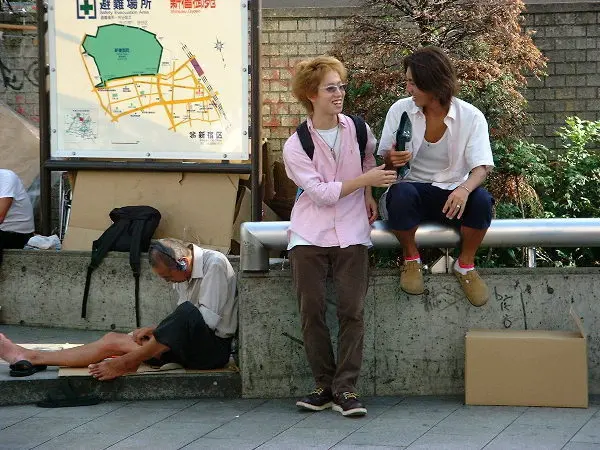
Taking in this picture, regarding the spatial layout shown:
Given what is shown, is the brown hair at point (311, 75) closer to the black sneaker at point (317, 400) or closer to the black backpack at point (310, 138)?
the black backpack at point (310, 138)

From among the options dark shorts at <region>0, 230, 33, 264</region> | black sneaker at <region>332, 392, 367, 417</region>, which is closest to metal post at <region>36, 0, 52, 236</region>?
dark shorts at <region>0, 230, 33, 264</region>

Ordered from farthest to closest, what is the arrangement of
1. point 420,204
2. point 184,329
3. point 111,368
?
1. point 111,368
2. point 184,329
3. point 420,204

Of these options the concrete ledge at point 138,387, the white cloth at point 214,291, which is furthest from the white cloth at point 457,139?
the concrete ledge at point 138,387

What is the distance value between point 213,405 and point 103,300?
2404mm

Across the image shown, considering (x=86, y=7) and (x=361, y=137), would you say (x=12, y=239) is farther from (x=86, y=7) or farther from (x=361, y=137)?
(x=361, y=137)

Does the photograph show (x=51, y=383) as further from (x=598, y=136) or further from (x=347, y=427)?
(x=598, y=136)

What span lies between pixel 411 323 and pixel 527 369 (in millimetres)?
692

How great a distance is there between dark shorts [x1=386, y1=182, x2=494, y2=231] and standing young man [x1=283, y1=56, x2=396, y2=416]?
17 centimetres

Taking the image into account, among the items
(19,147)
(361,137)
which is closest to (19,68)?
(19,147)

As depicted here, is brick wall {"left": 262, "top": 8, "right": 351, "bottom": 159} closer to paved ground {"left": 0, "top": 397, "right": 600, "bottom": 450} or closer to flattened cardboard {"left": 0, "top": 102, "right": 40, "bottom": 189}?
flattened cardboard {"left": 0, "top": 102, "right": 40, "bottom": 189}

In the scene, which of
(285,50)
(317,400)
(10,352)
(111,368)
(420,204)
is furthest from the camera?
(285,50)

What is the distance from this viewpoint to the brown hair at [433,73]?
5.74 m

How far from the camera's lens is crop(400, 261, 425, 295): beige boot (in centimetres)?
593

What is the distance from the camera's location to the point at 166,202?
342 inches
